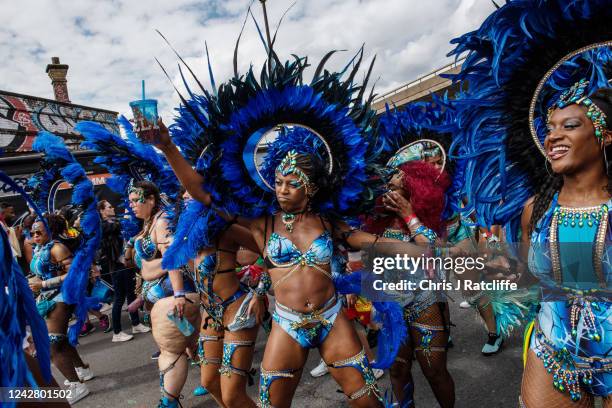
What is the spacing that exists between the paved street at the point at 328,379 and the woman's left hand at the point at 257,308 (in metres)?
1.21

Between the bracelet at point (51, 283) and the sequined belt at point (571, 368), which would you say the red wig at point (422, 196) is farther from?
the bracelet at point (51, 283)

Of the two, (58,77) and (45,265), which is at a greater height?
(58,77)

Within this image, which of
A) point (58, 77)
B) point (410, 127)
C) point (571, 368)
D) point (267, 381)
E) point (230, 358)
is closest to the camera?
point (571, 368)

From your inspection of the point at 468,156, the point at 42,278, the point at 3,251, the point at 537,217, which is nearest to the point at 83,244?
the point at 42,278

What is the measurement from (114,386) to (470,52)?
4.96m

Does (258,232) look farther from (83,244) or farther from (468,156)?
(83,244)

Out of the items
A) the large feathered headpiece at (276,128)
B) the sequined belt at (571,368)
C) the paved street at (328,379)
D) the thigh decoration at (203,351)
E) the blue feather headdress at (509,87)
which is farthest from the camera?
the paved street at (328,379)

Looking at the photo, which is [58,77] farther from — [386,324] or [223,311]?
[386,324]

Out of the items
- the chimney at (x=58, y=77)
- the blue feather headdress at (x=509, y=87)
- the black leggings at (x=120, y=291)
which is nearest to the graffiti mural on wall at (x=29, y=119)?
the chimney at (x=58, y=77)

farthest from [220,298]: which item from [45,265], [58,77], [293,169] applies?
[58,77]

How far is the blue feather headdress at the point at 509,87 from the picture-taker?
6.16 ft

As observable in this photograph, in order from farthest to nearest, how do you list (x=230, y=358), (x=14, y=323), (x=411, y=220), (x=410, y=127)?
(x=410, y=127), (x=230, y=358), (x=411, y=220), (x=14, y=323)

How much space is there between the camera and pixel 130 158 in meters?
4.35

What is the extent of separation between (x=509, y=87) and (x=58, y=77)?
68.6 ft
